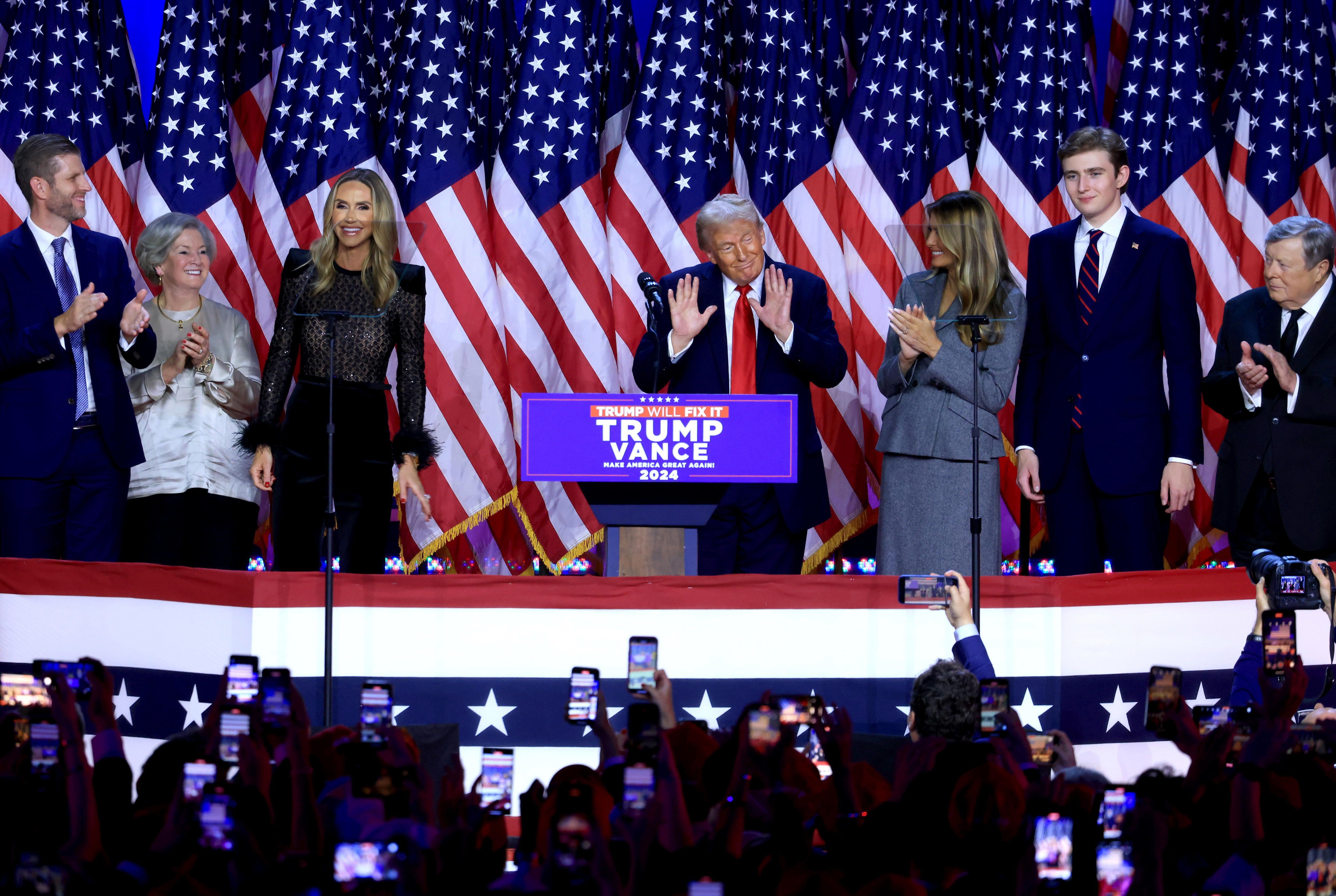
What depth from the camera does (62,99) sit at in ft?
17.3

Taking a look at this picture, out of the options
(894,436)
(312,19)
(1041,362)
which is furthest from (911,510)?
(312,19)

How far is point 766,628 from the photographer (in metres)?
3.29

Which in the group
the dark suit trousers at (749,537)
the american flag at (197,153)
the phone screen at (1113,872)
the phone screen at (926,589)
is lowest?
the phone screen at (1113,872)

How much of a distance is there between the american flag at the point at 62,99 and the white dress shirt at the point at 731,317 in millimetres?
2483

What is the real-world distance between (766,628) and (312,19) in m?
3.35

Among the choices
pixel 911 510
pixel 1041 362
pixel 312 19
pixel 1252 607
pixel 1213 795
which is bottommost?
pixel 1213 795

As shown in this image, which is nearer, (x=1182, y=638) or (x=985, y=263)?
(x=1182, y=638)

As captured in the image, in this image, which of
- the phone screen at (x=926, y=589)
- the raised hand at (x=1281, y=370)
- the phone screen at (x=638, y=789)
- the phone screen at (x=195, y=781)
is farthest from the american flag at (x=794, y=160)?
the phone screen at (x=195, y=781)

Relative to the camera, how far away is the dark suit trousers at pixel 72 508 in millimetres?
3842

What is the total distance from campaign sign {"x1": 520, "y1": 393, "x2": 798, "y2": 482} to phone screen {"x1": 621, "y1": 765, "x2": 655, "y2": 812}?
74.1 inches

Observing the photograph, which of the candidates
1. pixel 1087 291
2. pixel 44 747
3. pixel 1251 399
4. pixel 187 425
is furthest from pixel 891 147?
pixel 44 747

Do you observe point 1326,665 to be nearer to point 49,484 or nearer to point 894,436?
point 894,436

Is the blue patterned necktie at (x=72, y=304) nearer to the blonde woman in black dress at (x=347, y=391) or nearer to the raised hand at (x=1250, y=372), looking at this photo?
the blonde woman in black dress at (x=347, y=391)

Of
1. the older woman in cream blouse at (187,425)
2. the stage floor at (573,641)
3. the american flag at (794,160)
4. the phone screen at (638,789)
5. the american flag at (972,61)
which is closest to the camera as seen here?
the phone screen at (638,789)
